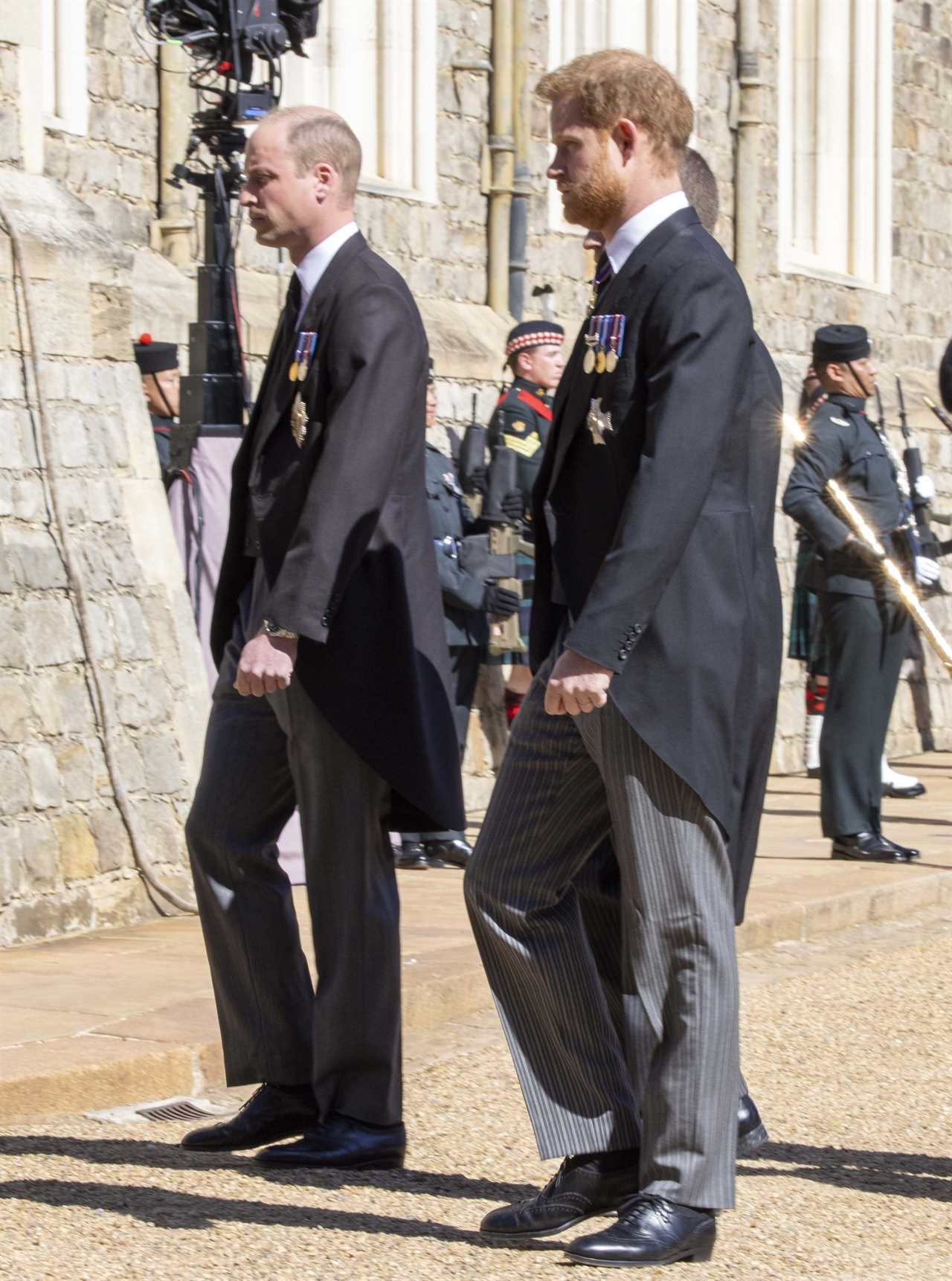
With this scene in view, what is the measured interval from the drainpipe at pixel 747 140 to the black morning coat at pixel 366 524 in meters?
11.0

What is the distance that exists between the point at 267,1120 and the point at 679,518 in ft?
5.19

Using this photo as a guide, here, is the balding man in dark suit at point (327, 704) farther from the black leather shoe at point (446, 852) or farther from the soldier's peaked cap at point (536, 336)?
the soldier's peaked cap at point (536, 336)

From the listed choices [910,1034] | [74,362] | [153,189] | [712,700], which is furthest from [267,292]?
[712,700]

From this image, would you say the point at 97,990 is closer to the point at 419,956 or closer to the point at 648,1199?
the point at 419,956

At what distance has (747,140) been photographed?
15.3 meters

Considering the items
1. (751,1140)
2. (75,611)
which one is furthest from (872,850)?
(751,1140)

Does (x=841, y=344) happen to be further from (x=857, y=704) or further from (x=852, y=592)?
(x=857, y=704)

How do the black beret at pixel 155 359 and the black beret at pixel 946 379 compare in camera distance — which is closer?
the black beret at pixel 946 379

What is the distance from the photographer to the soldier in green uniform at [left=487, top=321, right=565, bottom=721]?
9172 millimetres

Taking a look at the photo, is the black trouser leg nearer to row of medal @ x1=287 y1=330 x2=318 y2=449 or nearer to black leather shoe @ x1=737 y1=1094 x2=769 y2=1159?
row of medal @ x1=287 y1=330 x2=318 y2=449

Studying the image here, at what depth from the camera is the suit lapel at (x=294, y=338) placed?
14.4ft

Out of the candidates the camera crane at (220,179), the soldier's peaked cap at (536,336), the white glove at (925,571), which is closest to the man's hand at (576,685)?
the camera crane at (220,179)

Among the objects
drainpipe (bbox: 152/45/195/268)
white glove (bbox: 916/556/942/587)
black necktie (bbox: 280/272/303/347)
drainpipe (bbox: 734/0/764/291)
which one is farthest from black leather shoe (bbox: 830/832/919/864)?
drainpipe (bbox: 734/0/764/291)

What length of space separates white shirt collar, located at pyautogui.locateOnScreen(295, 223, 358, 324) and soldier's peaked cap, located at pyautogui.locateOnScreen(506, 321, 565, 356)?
4.92 meters
